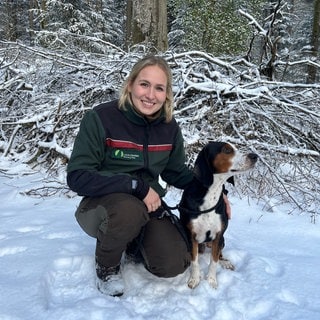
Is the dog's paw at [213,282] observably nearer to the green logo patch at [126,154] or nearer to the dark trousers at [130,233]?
the dark trousers at [130,233]

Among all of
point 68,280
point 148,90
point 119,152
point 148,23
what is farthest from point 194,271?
point 148,23

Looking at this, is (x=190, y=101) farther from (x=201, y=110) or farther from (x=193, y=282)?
(x=193, y=282)

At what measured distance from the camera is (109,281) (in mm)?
2148

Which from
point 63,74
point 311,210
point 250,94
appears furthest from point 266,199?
point 63,74

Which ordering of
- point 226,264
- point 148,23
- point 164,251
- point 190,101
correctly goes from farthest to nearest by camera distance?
point 148,23, point 190,101, point 226,264, point 164,251

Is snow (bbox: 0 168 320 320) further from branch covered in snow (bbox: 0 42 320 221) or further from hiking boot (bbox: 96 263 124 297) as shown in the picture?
branch covered in snow (bbox: 0 42 320 221)

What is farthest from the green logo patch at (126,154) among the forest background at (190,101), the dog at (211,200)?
the forest background at (190,101)

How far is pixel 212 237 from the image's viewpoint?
237cm

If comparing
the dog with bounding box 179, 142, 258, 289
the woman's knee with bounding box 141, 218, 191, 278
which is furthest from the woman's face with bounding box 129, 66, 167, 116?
the woman's knee with bounding box 141, 218, 191, 278

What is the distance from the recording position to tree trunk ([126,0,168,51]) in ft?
18.5

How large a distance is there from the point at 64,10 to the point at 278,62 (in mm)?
14960

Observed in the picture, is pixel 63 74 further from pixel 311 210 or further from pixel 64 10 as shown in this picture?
pixel 64 10

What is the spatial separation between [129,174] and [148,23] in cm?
394

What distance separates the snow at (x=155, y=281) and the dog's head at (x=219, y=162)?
2.13ft
